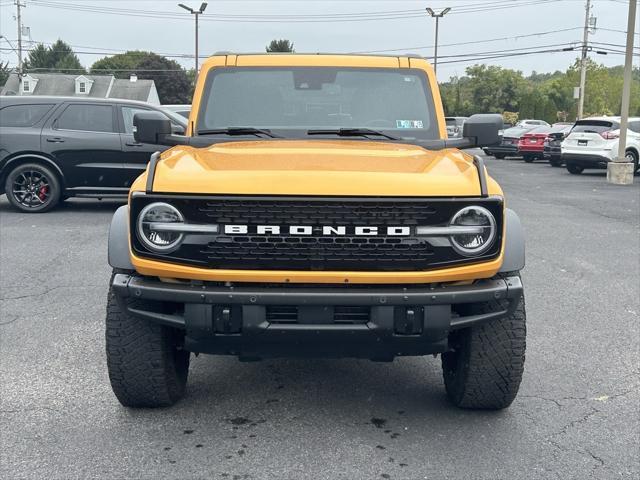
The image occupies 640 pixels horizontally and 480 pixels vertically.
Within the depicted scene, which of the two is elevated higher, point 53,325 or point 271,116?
point 271,116

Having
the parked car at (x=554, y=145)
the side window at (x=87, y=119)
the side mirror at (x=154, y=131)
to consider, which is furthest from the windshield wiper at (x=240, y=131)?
the parked car at (x=554, y=145)

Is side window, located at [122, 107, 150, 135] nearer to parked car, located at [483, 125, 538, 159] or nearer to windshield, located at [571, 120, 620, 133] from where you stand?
windshield, located at [571, 120, 620, 133]

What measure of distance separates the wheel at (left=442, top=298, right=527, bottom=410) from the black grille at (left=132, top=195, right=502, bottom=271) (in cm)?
57

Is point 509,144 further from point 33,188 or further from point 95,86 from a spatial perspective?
point 95,86

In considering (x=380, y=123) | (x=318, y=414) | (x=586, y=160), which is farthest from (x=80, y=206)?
(x=586, y=160)

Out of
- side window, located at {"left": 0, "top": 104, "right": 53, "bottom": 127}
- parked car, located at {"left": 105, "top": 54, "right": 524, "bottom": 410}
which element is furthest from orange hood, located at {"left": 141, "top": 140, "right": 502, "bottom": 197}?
side window, located at {"left": 0, "top": 104, "right": 53, "bottom": 127}

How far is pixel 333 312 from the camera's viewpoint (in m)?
3.37

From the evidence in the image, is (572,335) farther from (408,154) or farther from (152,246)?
(152,246)

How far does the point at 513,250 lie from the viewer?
3.59 meters

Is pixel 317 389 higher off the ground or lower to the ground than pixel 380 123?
lower

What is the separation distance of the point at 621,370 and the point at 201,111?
123 inches

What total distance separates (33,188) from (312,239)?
937cm

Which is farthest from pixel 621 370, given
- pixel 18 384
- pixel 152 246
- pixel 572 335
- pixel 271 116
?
pixel 18 384

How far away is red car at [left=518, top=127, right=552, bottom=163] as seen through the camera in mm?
27297
